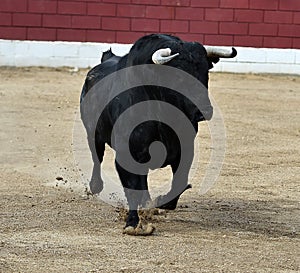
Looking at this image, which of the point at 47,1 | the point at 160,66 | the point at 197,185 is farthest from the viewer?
the point at 47,1

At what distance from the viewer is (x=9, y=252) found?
580cm

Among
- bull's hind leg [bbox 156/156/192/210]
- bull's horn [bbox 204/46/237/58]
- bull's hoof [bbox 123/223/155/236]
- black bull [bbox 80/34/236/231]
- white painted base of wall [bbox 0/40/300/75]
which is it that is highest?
bull's horn [bbox 204/46/237/58]

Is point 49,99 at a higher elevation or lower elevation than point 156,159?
lower

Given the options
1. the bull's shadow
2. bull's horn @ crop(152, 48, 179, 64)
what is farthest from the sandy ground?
bull's horn @ crop(152, 48, 179, 64)

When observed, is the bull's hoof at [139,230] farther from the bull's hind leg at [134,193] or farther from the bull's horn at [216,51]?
the bull's horn at [216,51]

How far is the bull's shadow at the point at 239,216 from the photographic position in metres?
6.61

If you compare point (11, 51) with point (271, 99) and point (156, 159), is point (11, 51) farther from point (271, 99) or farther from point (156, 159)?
point (156, 159)

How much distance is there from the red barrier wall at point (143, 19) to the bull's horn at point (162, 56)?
9.17m

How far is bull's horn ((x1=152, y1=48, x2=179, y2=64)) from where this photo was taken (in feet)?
20.0

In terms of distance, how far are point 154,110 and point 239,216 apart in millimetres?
1171

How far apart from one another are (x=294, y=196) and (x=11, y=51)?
27.3 feet

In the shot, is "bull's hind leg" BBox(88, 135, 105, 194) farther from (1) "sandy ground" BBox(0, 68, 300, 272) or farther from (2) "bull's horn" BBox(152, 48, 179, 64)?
(2) "bull's horn" BBox(152, 48, 179, 64)

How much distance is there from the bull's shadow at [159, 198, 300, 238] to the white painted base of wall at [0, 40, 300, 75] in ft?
26.2

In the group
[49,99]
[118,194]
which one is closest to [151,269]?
[118,194]
